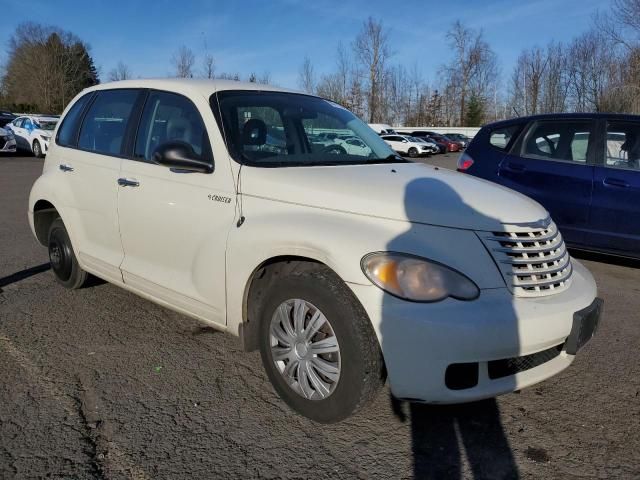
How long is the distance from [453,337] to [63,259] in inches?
148

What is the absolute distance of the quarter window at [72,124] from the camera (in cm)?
473

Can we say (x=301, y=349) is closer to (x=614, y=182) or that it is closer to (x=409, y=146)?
(x=614, y=182)

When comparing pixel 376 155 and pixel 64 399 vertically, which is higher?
pixel 376 155

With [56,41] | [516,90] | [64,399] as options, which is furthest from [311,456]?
[56,41]

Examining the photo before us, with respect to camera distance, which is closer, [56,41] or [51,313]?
[51,313]

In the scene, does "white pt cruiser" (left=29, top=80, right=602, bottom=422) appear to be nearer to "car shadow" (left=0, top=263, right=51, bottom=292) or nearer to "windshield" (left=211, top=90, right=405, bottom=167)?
"windshield" (left=211, top=90, right=405, bottom=167)

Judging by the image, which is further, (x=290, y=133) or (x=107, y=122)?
(x=107, y=122)

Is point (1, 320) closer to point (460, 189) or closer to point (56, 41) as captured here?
point (460, 189)

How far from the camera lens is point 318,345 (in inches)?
109

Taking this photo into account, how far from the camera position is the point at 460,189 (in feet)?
10.2

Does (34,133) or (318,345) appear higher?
(34,133)

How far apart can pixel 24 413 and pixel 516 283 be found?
2.62 metres

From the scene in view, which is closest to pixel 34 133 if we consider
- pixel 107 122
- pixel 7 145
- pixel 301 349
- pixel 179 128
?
pixel 7 145

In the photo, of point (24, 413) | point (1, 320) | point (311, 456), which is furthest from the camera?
point (1, 320)
